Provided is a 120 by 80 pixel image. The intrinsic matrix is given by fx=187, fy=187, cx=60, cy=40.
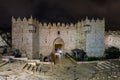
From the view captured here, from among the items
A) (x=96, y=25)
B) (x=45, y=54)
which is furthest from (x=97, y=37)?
(x=45, y=54)

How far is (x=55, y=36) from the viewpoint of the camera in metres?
26.2

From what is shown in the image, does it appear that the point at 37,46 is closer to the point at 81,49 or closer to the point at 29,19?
the point at 29,19

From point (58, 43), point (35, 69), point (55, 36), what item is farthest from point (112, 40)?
point (35, 69)

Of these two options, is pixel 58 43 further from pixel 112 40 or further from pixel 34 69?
pixel 34 69

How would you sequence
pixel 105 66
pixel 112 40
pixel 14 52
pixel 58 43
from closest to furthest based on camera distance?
1. pixel 105 66
2. pixel 14 52
3. pixel 58 43
4. pixel 112 40

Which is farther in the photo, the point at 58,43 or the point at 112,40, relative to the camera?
the point at 112,40

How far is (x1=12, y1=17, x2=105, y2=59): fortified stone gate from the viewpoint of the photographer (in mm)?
23328

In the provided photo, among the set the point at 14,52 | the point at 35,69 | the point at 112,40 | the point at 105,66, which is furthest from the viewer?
the point at 112,40

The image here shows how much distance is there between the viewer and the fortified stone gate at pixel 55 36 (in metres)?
23.3

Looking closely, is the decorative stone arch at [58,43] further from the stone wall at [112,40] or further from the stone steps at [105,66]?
the stone steps at [105,66]

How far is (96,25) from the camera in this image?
2406 centimetres

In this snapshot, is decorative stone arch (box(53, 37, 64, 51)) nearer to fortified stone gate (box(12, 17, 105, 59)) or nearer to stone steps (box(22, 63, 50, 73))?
fortified stone gate (box(12, 17, 105, 59))

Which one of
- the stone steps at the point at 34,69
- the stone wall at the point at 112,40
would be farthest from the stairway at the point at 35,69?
the stone wall at the point at 112,40

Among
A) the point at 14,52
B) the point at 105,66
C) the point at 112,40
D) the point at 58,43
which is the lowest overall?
the point at 105,66
